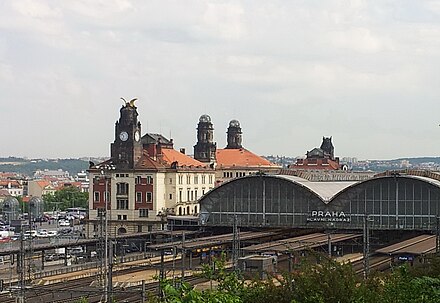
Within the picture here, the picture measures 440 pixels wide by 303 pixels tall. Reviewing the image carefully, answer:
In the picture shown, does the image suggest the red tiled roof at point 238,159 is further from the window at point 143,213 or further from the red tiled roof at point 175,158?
the window at point 143,213

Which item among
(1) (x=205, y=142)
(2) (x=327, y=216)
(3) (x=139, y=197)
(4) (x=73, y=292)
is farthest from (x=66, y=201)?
(4) (x=73, y=292)

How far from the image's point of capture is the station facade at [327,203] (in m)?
71.2

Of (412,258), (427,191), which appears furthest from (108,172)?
(412,258)

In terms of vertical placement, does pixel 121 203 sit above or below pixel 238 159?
below

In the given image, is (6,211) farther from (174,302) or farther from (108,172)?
(174,302)

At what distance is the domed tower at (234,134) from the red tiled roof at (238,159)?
805cm

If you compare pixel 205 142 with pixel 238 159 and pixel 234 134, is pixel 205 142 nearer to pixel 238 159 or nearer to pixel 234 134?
pixel 238 159

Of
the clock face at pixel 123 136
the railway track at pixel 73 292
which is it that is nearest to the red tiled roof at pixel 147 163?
the clock face at pixel 123 136

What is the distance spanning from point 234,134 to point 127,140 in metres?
49.9

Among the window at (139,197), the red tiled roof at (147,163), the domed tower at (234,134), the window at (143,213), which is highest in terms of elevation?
the domed tower at (234,134)

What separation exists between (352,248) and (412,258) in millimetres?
23395

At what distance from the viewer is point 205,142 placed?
12681cm

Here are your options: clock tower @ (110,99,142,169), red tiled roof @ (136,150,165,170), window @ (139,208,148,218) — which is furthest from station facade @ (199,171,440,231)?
clock tower @ (110,99,142,169)

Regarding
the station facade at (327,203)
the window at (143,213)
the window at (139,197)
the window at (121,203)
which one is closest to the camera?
the station facade at (327,203)
